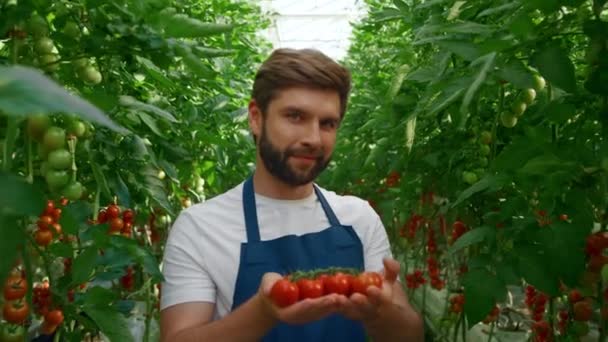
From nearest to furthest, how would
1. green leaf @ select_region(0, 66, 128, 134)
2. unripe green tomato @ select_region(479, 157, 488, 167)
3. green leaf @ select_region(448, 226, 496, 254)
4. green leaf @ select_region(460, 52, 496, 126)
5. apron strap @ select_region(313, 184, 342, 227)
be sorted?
1. green leaf @ select_region(0, 66, 128, 134)
2. green leaf @ select_region(460, 52, 496, 126)
3. green leaf @ select_region(448, 226, 496, 254)
4. apron strap @ select_region(313, 184, 342, 227)
5. unripe green tomato @ select_region(479, 157, 488, 167)

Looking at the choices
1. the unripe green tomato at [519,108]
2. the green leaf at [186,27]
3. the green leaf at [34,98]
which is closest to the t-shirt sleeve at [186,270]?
the green leaf at [186,27]

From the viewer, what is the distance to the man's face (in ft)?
4.32

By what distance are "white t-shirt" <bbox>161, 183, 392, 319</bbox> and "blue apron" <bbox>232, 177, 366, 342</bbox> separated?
0.06ft

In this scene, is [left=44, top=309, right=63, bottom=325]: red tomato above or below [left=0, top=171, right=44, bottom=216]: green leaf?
below

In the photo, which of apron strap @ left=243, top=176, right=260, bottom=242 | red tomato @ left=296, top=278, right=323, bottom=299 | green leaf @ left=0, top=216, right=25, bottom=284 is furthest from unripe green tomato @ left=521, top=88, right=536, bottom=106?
green leaf @ left=0, top=216, right=25, bottom=284

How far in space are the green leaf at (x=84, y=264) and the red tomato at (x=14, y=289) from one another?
4.0 inches

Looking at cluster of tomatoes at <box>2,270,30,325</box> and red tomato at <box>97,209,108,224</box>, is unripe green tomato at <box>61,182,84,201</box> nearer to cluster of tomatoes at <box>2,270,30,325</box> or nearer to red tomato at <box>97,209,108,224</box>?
cluster of tomatoes at <box>2,270,30,325</box>

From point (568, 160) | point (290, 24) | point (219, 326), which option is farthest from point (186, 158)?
point (290, 24)

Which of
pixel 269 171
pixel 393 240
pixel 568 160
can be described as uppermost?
pixel 568 160

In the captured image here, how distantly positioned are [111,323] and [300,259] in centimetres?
46

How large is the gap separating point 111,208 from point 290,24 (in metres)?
10.4

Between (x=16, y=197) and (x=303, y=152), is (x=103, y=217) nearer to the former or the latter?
(x=303, y=152)

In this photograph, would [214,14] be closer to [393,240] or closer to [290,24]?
[393,240]

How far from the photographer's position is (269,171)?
137 cm
